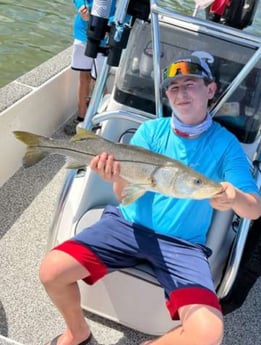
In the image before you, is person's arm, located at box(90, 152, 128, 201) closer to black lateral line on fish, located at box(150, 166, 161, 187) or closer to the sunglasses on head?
black lateral line on fish, located at box(150, 166, 161, 187)

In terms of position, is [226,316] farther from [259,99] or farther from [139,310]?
[259,99]

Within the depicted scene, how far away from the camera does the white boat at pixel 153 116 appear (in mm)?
2230

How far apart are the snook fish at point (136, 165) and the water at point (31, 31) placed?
391cm

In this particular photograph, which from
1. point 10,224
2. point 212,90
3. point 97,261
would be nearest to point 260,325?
point 97,261

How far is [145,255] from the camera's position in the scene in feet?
6.88

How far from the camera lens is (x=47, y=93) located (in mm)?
3762

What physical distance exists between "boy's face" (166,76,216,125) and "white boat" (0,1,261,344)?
0.84ft

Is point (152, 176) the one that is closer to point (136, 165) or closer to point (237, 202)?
point (136, 165)

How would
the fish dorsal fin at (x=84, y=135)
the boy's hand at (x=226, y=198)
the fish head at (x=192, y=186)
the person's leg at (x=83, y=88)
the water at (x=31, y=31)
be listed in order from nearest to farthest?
the fish head at (x=192, y=186) → the boy's hand at (x=226, y=198) → the fish dorsal fin at (x=84, y=135) → the person's leg at (x=83, y=88) → the water at (x=31, y=31)

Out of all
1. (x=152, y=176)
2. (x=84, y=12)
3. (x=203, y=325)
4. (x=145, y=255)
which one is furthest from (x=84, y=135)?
(x=84, y=12)

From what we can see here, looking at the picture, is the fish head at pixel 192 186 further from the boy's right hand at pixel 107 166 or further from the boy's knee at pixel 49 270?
the boy's knee at pixel 49 270

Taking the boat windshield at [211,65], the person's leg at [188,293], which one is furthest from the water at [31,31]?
the person's leg at [188,293]

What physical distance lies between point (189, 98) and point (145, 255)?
2.23 feet

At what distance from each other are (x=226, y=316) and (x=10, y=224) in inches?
52.0
